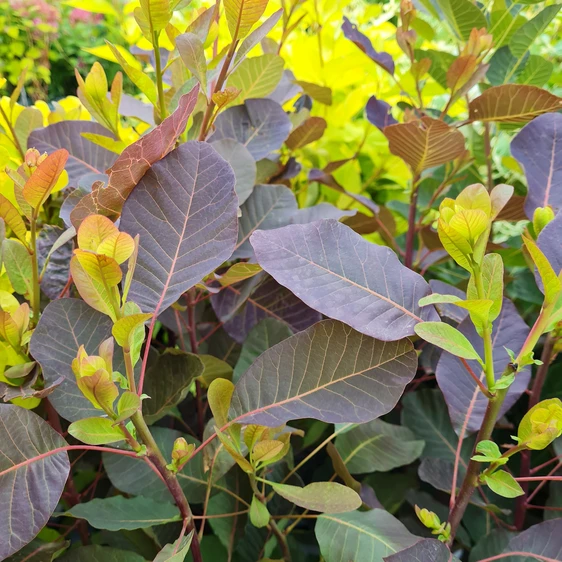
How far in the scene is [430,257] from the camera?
84 cm

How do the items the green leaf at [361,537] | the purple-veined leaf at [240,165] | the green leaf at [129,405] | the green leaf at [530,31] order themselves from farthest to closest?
the green leaf at [530,31] < the purple-veined leaf at [240,165] < the green leaf at [361,537] < the green leaf at [129,405]

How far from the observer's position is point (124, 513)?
0.53m

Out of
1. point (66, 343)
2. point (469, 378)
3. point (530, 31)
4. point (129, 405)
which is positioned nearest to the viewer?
point (129, 405)

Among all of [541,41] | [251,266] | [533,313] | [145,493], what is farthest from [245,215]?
[541,41]

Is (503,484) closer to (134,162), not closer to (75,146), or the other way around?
(134,162)

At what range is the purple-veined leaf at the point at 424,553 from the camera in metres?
0.43

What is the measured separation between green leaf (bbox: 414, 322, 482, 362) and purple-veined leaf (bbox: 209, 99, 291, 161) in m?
0.36

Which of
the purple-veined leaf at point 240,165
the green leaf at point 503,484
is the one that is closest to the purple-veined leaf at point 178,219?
the purple-veined leaf at point 240,165

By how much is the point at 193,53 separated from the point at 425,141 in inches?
12.0

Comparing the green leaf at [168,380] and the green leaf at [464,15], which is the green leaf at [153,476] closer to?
the green leaf at [168,380]

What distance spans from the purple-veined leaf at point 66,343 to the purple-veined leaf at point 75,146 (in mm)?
211

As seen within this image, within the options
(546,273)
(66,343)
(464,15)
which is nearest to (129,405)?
(66,343)

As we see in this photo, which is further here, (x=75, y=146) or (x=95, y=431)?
(x=75, y=146)

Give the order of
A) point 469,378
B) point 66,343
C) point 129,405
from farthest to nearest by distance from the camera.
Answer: point 469,378
point 66,343
point 129,405
